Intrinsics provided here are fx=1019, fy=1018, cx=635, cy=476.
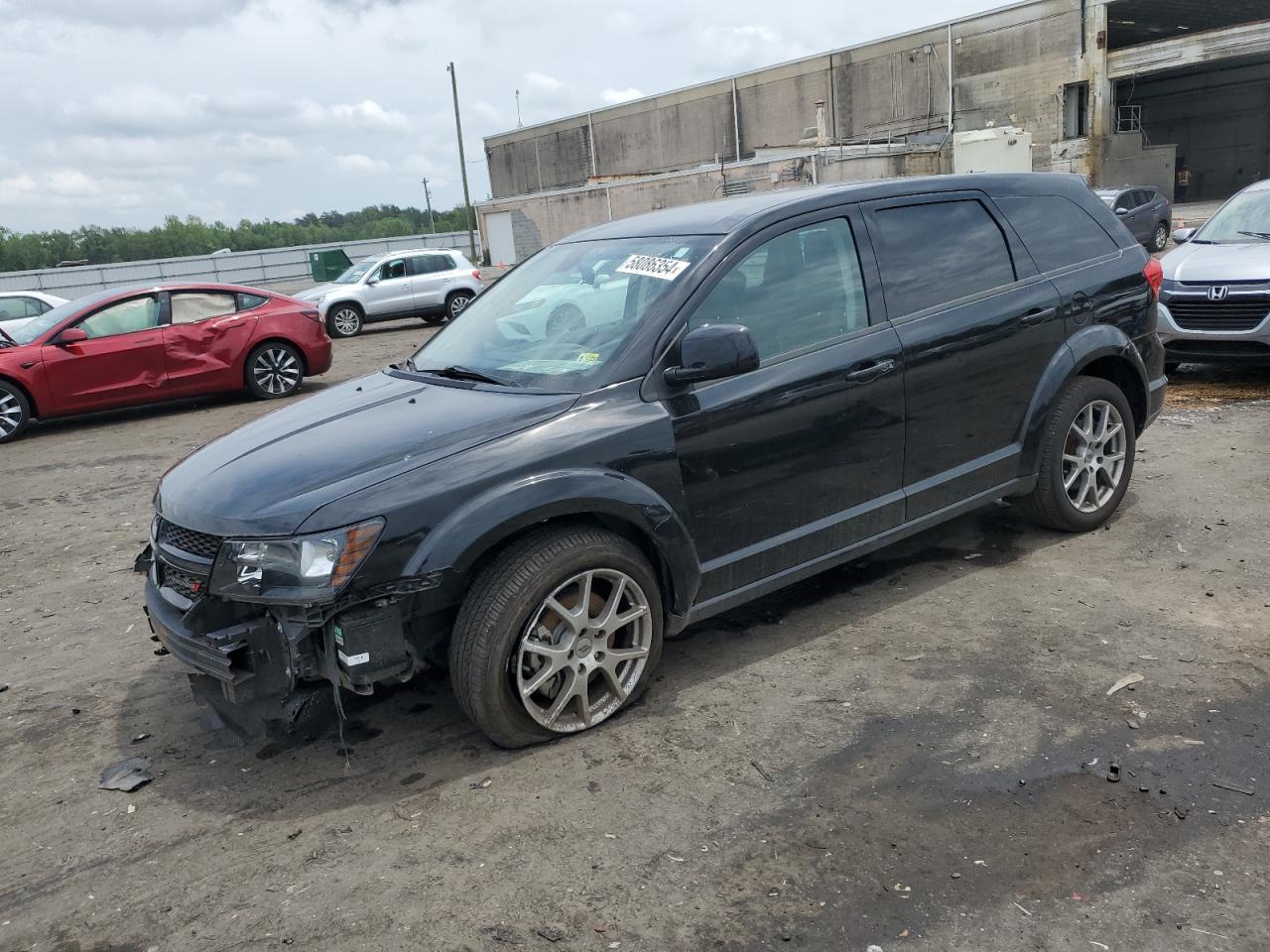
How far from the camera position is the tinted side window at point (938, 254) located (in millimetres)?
4438

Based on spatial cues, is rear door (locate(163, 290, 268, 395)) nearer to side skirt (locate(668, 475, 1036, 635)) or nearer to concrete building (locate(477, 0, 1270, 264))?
side skirt (locate(668, 475, 1036, 635))

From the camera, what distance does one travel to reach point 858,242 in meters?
4.36

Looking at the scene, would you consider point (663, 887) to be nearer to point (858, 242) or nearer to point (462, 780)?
point (462, 780)

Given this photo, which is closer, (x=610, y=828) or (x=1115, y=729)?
(x=610, y=828)

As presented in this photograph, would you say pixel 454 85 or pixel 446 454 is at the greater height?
pixel 454 85

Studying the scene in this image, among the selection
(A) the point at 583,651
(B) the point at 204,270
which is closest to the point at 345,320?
(A) the point at 583,651

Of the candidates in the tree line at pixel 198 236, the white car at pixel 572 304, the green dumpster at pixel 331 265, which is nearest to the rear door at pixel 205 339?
the white car at pixel 572 304

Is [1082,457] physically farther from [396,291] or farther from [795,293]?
[396,291]

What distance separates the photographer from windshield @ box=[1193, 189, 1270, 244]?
8945mm

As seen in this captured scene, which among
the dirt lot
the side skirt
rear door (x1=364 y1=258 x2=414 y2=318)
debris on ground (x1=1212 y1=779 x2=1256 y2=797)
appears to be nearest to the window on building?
rear door (x1=364 y1=258 x2=414 y2=318)

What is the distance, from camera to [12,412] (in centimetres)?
1103

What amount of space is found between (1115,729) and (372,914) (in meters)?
2.46

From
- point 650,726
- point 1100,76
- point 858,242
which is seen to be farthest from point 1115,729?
point 1100,76

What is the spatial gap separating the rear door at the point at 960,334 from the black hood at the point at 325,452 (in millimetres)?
1670
